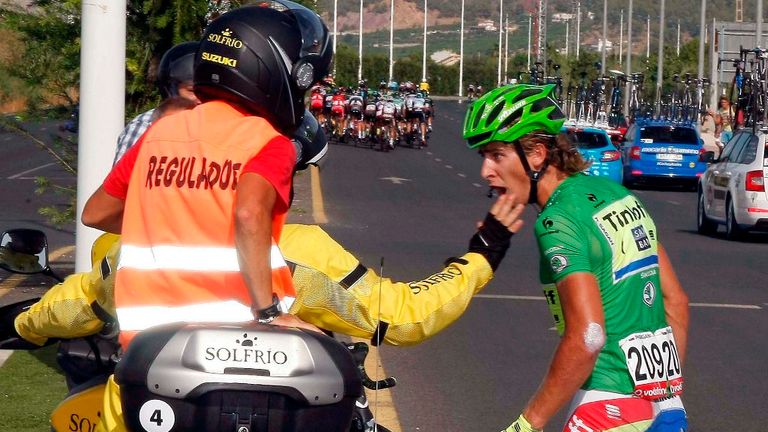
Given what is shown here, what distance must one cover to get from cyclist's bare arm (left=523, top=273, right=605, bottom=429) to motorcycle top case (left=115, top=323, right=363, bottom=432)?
2.77 ft

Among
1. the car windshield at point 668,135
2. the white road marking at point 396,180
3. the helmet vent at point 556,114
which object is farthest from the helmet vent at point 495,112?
the car windshield at point 668,135

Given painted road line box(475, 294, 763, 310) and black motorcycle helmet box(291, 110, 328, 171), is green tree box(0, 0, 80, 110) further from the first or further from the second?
black motorcycle helmet box(291, 110, 328, 171)

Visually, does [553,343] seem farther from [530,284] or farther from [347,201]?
[347,201]

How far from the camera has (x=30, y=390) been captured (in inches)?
→ 338

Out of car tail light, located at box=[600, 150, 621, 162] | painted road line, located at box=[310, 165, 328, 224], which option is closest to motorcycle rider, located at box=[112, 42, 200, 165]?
painted road line, located at box=[310, 165, 328, 224]

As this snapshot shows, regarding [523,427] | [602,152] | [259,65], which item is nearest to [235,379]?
[259,65]

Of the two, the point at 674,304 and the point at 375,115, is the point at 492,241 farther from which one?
the point at 375,115

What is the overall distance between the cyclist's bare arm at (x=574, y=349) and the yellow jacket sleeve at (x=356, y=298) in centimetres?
38

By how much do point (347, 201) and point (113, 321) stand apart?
22792 millimetres

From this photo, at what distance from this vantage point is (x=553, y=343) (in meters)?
10.9

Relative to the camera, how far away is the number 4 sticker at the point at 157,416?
10.0 ft

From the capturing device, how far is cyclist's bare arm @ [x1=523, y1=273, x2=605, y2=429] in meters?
3.77

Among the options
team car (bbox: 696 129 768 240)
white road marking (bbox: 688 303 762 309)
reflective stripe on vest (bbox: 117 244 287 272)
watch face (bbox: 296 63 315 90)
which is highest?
watch face (bbox: 296 63 315 90)

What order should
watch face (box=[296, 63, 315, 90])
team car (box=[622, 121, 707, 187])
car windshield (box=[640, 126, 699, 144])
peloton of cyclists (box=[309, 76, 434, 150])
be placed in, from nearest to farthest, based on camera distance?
watch face (box=[296, 63, 315, 90]), team car (box=[622, 121, 707, 187]), car windshield (box=[640, 126, 699, 144]), peloton of cyclists (box=[309, 76, 434, 150])
